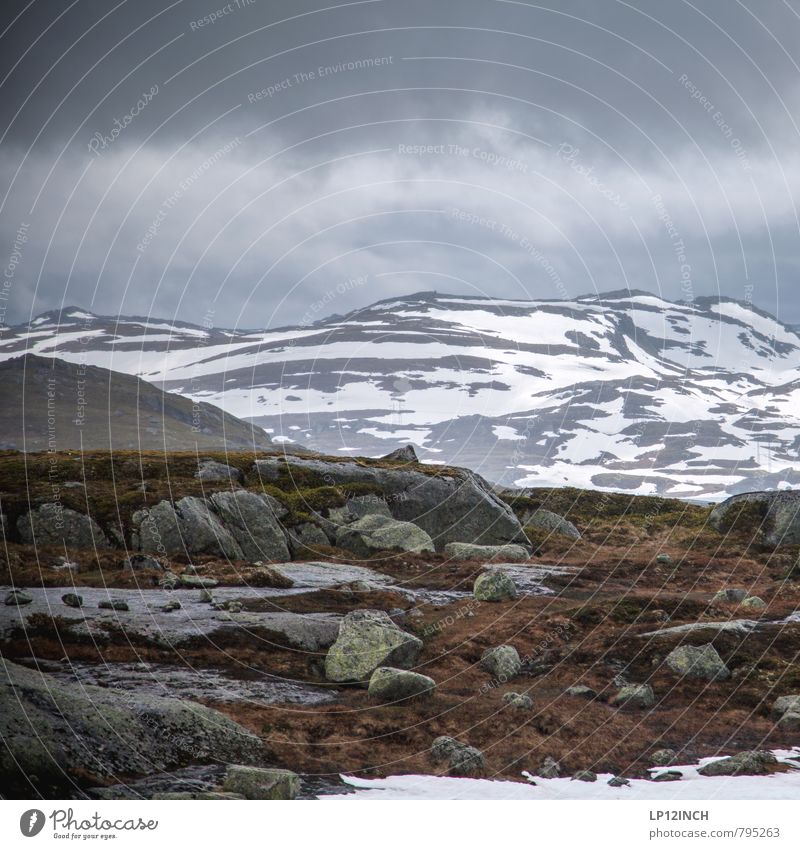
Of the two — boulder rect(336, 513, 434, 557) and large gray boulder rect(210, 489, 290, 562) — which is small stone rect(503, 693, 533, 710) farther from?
boulder rect(336, 513, 434, 557)

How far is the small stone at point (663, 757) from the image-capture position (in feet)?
52.5

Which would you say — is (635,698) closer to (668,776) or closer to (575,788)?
(668,776)

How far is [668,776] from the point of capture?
15180 millimetres

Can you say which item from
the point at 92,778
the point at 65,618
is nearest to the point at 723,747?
the point at 92,778

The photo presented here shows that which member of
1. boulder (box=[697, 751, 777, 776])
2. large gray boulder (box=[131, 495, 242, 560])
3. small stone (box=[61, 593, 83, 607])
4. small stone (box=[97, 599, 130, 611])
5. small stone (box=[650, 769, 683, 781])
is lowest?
small stone (box=[650, 769, 683, 781])

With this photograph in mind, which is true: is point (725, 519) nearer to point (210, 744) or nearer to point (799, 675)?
point (799, 675)

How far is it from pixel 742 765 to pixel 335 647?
442 inches

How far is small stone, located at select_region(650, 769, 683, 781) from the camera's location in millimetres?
15125

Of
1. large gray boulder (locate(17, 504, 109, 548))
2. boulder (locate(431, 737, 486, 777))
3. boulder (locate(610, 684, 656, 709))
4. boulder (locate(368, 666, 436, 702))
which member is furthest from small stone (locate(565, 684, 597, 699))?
large gray boulder (locate(17, 504, 109, 548))

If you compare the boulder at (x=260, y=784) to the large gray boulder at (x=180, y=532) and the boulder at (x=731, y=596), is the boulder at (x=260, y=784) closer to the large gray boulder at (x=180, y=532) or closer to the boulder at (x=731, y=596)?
the large gray boulder at (x=180, y=532)

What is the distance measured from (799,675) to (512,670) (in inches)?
339

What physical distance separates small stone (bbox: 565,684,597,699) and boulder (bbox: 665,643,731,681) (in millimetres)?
3554

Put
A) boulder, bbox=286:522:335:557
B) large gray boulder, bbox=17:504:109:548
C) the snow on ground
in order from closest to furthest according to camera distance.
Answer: the snow on ground < large gray boulder, bbox=17:504:109:548 < boulder, bbox=286:522:335:557

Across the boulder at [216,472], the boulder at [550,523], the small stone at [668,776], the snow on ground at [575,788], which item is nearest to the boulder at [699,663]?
the snow on ground at [575,788]
